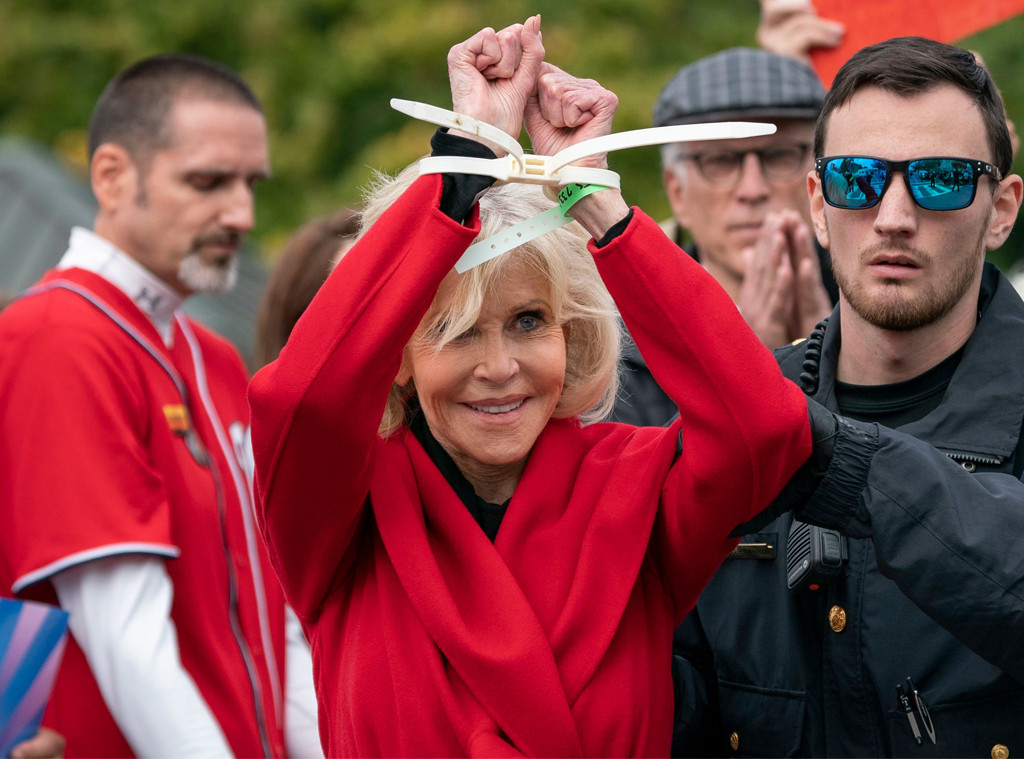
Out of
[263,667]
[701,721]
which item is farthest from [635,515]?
[263,667]

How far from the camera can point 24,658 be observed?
259 centimetres

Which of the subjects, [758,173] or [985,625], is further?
[758,173]

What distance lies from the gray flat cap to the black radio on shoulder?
2014 millimetres

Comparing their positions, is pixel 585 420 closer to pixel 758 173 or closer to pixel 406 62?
pixel 758 173

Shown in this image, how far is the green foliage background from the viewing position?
11.1 m

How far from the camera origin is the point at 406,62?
1222 cm

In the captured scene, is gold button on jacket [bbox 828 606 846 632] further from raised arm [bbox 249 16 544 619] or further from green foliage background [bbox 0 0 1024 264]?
green foliage background [bbox 0 0 1024 264]

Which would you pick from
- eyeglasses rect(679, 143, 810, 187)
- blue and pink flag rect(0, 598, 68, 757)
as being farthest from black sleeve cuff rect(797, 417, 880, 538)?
eyeglasses rect(679, 143, 810, 187)

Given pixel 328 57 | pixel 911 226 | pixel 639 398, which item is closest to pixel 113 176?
pixel 639 398

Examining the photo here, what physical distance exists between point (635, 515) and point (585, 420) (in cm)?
53

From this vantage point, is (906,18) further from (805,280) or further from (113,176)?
(113,176)

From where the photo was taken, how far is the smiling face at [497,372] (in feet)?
7.80

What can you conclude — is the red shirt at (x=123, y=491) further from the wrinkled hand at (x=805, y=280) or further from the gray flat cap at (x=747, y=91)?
the gray flat cap at (x=747, y=91)

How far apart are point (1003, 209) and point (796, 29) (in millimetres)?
1758
